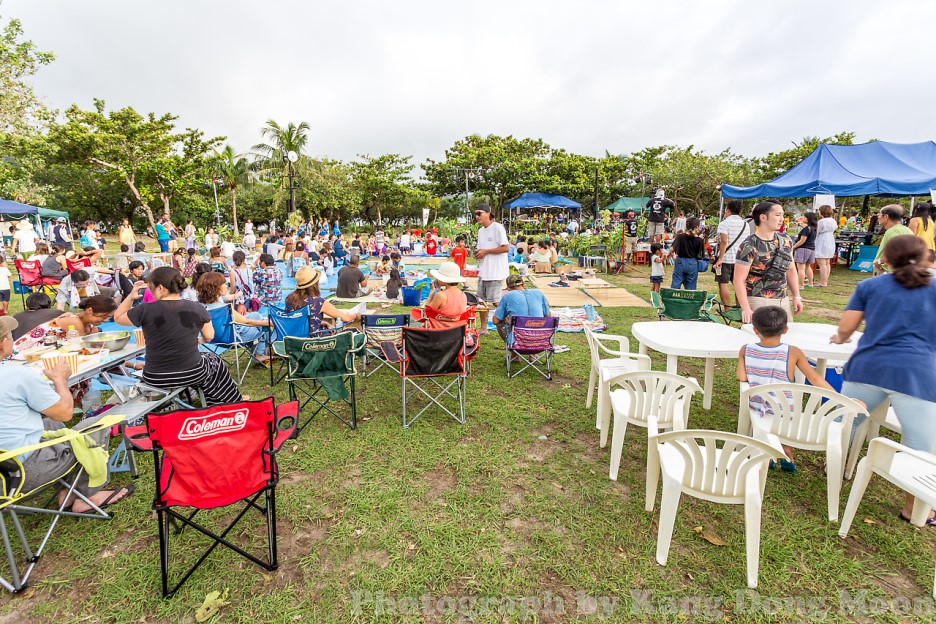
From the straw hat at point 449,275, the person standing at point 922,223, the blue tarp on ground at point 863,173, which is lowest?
the straw hat at point 449,275

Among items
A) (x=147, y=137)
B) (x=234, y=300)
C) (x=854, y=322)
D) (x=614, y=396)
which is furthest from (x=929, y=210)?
(x=147, y=137)

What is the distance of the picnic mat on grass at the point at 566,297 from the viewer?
918 cm

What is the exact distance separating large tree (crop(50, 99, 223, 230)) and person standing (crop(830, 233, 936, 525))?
30.1 meters

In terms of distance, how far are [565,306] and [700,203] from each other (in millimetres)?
28521

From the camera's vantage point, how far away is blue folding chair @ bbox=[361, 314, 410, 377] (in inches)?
176

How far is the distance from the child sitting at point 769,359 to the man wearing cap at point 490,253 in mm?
3394

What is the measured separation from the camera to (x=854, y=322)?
2.73m

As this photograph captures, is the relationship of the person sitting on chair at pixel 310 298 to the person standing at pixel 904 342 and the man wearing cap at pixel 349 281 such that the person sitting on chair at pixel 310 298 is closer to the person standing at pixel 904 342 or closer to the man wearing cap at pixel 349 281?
the man wearing cap at pixel 349 281

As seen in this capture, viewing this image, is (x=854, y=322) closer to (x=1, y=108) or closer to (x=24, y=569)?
(x=24, y=569)

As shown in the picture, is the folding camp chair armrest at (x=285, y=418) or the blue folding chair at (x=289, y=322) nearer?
the folding camp chair armrest at (x=285, y=418)

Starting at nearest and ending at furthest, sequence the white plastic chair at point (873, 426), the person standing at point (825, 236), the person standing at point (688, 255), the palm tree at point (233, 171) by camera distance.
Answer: the white plastic chair at point (873, 426) < the person standing at point (688, 255) < the person standing at point (825, 236) < the palm tree at point (233, 171)

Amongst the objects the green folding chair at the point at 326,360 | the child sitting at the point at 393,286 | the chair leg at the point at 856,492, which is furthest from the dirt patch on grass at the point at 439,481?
the child sitting at the point at 393,286

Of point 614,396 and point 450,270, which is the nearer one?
point 614,396

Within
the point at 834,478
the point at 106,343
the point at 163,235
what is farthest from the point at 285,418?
the point at 163,235
